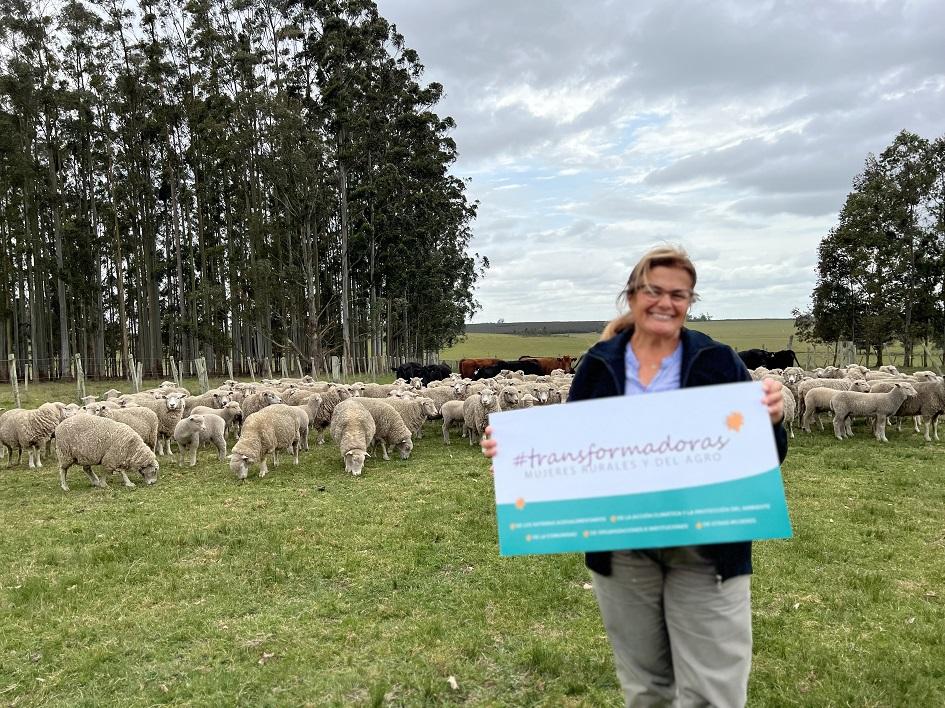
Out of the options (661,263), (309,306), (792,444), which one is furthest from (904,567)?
(309,306)

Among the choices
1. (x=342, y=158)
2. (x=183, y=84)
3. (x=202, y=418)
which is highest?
(x=183, y=84)

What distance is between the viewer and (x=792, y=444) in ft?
45.3

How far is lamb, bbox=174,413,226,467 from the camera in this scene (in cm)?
1293

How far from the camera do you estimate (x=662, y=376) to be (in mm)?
2756

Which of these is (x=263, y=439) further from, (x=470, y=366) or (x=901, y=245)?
(x=901, y=245)

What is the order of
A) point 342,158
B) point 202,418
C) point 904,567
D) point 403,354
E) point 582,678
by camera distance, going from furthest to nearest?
point 403,354 < point 342,158 < point 202,418 < point 904,567 < point 582,678

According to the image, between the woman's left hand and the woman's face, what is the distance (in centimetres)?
42

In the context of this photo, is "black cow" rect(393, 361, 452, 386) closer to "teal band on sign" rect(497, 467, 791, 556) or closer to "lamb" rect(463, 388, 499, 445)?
"lamb" rect(463, 388, 499, 445)

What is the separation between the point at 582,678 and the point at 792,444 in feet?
36.9

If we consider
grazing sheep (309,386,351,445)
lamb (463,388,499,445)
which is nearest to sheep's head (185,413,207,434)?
grazing sheep (309,386,351,445)

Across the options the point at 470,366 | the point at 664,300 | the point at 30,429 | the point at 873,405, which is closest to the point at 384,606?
the point at 664,300

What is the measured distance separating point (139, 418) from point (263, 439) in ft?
9.85

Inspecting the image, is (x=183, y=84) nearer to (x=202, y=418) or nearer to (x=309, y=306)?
(x=309, y=306)

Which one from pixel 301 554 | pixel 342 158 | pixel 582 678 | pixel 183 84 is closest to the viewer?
pixel 582 678
